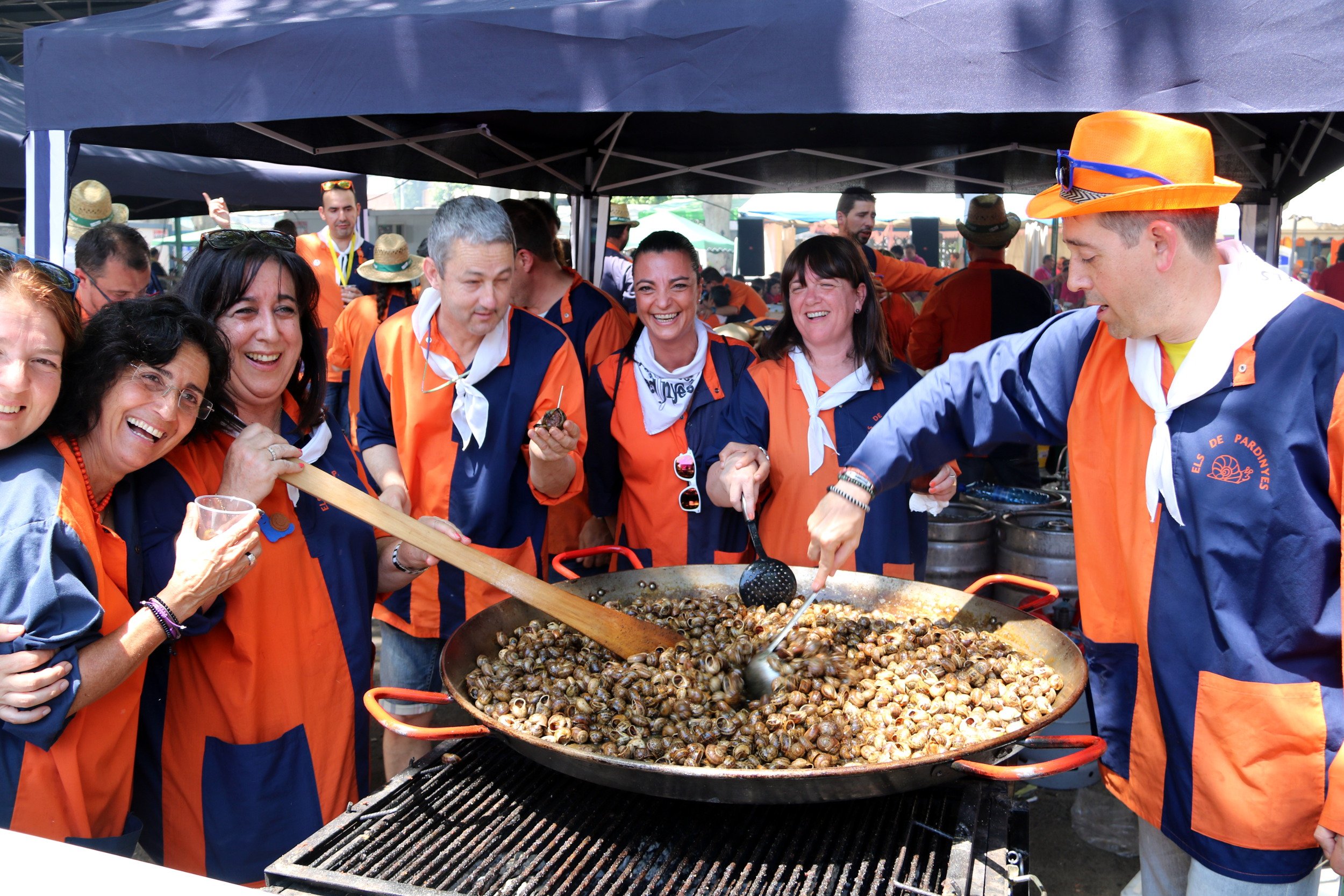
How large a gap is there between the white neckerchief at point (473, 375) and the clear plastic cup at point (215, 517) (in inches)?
41.2

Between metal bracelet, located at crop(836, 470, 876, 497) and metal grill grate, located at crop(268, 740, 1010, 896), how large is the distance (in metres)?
0.68

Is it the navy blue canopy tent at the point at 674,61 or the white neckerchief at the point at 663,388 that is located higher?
the navy blue canopy tent at the point at 674,61

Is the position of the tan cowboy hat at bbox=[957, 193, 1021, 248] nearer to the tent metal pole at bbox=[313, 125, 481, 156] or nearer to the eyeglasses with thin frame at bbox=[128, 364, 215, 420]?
the tent metal pole at bbox=[313, 125, 481, 156]

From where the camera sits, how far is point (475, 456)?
2949 millimetres

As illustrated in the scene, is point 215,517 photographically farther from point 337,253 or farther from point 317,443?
point 337,253

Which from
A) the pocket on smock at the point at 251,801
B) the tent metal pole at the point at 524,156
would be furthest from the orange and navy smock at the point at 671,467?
the tent metal pole at the point at 524,156

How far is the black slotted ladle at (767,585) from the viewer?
8.27ft

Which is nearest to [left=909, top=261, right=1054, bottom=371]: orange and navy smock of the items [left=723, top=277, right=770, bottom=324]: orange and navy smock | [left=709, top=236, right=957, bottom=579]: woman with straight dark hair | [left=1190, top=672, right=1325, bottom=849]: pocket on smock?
[left=709, top=236, right=957, bottom=579]: woman with straight dark hair

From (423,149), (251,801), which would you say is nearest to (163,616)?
(251,801)

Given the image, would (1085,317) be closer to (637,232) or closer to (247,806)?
(247,806)

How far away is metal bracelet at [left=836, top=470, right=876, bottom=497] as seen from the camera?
7.40 ft

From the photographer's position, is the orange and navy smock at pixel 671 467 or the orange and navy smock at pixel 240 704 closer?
the orange and navy smock at pixel 240 704

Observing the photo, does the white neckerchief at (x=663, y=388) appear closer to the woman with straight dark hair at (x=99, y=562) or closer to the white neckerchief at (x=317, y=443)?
the white neckerchief at (x=317, y=443)

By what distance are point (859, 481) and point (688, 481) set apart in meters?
1.05
